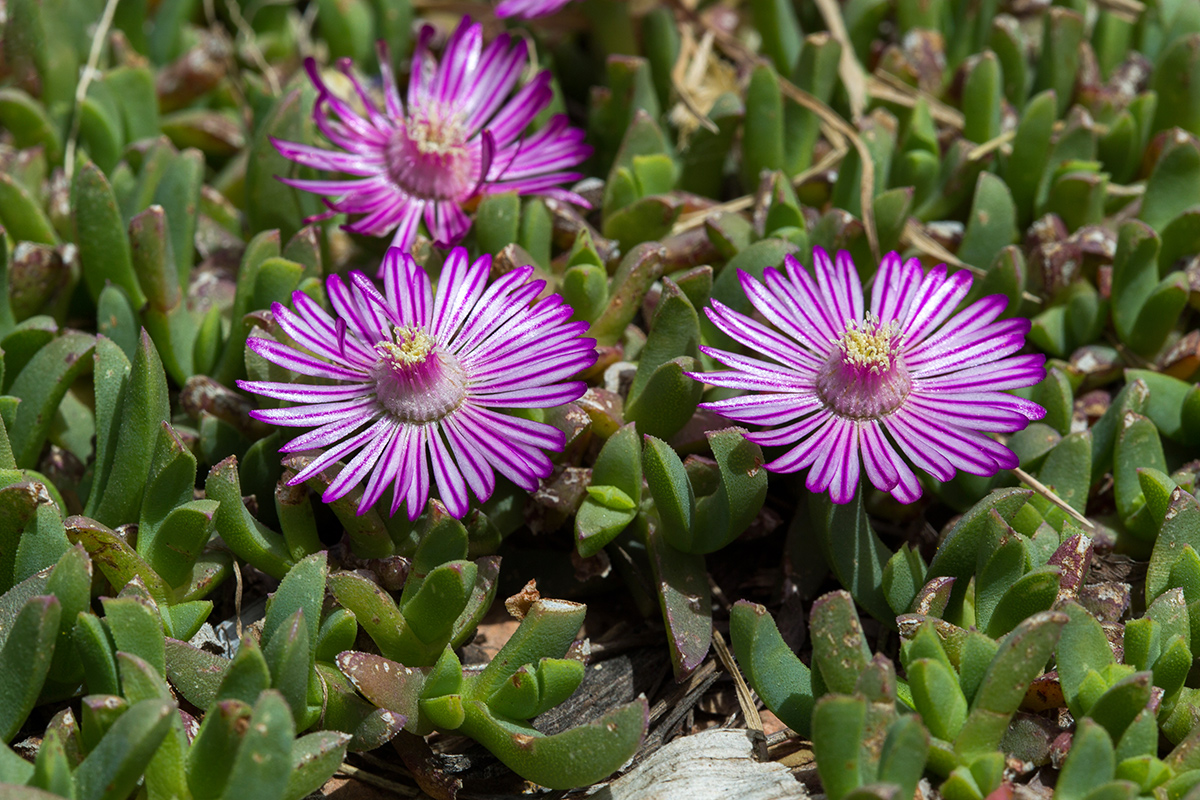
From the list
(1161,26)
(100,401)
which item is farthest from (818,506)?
(1161,26)

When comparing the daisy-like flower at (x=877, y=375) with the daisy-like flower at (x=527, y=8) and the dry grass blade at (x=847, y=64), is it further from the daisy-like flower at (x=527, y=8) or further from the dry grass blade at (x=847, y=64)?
the daisy-like flower at (x=527, y=8)

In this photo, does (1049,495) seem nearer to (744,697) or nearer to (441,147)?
(744,697)

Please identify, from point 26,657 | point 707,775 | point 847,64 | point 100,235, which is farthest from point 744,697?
point 847,64

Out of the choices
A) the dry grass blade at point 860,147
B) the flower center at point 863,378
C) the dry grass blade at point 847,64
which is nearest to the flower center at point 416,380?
the flower center at point 863,378

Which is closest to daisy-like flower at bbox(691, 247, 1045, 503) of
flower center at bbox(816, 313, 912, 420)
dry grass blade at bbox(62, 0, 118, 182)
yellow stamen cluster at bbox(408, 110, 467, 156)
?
flower center at bbox(816, 313, 912, 420)

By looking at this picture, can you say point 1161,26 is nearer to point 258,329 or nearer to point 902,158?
point 902,158

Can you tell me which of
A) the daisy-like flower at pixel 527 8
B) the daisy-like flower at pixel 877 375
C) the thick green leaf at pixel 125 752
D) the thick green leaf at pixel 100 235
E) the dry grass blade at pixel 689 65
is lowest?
the thick green leaf at pixel 125 752
